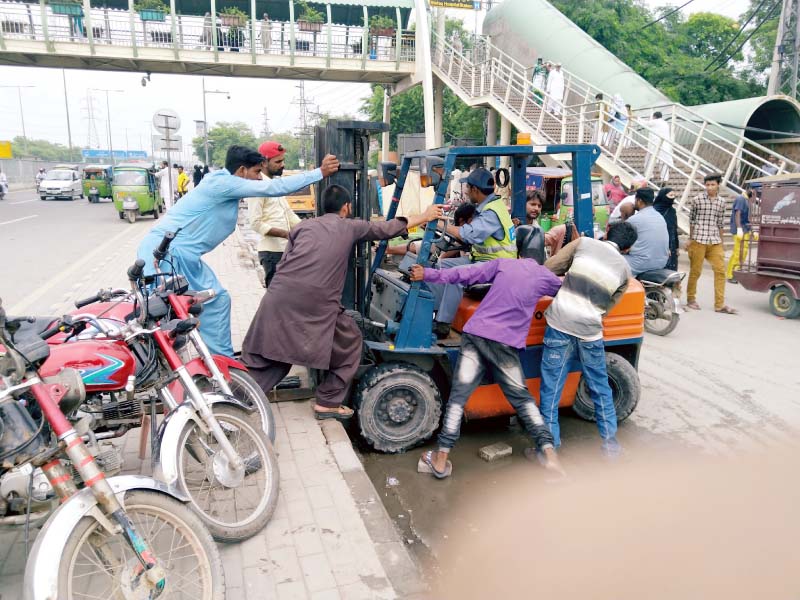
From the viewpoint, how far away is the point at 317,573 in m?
2.85

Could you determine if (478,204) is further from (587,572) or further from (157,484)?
(157,484)

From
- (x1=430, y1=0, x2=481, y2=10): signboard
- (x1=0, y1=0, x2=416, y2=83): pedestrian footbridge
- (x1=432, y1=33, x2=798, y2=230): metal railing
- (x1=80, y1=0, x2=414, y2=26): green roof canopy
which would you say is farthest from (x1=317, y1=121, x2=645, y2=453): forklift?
(x1=430, y1=0, x2=481, y2=10): signboard

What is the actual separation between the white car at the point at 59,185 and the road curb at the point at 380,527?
3197 cm

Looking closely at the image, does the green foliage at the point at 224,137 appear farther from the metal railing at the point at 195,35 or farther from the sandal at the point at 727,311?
the sandal at the point at 727,311

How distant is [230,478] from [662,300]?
6301 mm

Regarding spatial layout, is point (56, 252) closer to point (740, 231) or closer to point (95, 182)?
point (740, 231)

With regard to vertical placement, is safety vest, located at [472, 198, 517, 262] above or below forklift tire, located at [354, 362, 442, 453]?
above

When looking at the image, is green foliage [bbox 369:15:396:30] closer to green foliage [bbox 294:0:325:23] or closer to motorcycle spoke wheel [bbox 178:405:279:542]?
green foliage [bbox 294:0:325:23]

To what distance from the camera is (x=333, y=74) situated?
80.8 feet

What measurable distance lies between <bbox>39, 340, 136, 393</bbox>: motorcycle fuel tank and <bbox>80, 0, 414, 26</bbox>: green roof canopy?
24.2 m

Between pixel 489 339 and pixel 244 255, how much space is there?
9921 millimetres

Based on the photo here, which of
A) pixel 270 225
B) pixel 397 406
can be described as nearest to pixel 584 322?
pixel 397 406

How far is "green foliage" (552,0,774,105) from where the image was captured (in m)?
25.2

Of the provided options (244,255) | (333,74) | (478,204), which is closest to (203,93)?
(333,74)
